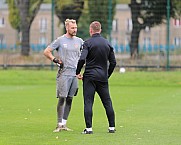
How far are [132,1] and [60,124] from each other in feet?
74.2

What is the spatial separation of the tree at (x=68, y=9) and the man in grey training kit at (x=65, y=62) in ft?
71.1

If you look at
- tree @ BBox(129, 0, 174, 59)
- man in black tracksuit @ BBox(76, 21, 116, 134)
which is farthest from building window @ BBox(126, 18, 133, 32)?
man in black tracksuit @ BBox(76, 21, 116, 134)

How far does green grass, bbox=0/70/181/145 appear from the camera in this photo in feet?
42.0

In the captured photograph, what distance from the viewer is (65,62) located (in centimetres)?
1408

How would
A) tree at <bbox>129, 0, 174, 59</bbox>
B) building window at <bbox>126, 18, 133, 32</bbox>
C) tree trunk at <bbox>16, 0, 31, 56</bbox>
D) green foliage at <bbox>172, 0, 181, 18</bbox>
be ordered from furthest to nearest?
building window at <bbox>126, 18, 133, 32</bbox> → green foliage at <bbox>172, 0, 181, 18</bbox> → tree trunk at <bbox>16, 0, 31, 56</bbox> → tree at <bbox>129, 0, 174, 59</bbox>

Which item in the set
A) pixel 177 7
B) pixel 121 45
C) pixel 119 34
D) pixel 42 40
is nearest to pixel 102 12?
pixel 119 34

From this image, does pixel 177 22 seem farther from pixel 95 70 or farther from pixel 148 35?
pixel 95 70

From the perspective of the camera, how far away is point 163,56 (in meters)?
33.3

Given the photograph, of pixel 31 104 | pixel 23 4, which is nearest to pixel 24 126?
pixel 31 104

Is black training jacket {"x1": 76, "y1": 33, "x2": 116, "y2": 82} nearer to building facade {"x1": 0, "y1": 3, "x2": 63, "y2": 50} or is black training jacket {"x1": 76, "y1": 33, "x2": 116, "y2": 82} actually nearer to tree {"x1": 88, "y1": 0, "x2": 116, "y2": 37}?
tree {"x1": 88, "y1": 0, "x2": 116, "y2": 37}

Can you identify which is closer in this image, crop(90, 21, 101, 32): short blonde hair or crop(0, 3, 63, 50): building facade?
crop(90, 21, 101, 32): short blonde hair

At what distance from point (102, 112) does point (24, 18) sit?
727 inches

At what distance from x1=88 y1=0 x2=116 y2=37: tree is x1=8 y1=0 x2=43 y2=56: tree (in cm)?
291

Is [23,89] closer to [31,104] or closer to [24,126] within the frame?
[31,104]
